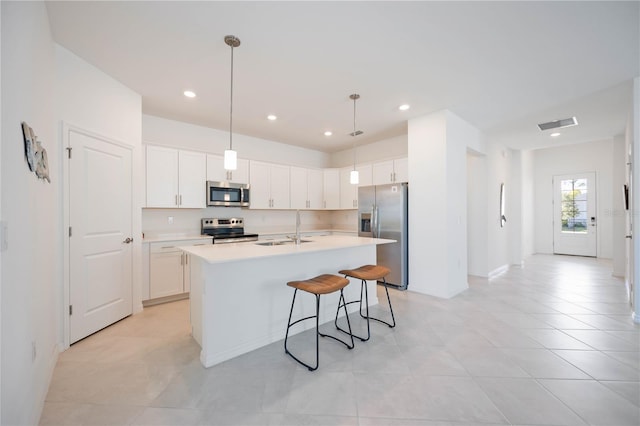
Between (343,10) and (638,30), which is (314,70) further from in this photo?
(638,30)

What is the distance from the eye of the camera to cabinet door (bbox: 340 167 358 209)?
546 centimetres

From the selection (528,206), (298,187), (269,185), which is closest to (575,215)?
(528,206)

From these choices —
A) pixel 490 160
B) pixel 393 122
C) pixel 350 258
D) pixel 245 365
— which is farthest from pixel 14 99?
pixel 490 160

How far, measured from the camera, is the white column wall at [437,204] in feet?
12.4

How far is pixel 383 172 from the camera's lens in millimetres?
4730

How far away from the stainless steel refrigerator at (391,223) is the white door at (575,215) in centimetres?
630

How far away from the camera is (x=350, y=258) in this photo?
10.7 feet

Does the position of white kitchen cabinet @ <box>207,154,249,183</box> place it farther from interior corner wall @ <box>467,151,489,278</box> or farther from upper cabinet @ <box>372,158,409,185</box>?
interior corner wall @ <box>467,151,489,278</box>

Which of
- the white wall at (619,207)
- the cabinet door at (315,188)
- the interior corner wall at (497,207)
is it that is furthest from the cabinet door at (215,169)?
the white wall at (619,207)

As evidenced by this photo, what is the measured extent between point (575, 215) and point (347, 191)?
261 inches

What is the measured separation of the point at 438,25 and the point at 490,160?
3.93m

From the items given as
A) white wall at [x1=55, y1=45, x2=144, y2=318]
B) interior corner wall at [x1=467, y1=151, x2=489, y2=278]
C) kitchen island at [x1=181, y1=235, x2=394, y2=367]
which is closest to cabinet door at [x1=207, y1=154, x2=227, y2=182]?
white wall at [x1=55, y1=45, x2=144, y2=318]

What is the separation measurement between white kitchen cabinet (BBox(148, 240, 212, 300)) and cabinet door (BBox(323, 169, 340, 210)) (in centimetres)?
288

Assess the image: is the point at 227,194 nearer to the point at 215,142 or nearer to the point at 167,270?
the point at 215,142
